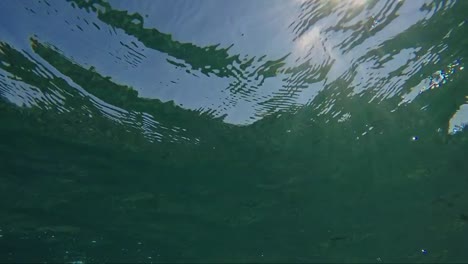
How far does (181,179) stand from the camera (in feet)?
47.3

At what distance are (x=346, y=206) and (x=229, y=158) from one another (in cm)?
706

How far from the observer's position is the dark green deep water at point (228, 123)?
27.4ft

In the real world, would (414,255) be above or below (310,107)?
below

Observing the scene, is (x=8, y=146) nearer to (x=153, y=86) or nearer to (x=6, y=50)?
(x=6, y=50)

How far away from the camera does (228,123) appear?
1151 cm

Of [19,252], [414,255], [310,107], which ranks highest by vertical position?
[310,107]

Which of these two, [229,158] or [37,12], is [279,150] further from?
[37,12]

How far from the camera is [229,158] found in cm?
1349

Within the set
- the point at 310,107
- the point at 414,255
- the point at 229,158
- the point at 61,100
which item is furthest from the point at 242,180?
the point at 414,255

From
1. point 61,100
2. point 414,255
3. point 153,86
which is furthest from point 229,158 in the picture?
point 414,255

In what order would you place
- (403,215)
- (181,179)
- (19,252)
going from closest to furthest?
(181,179)
(403,215)
(19,252)

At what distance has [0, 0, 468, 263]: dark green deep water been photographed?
8.34m

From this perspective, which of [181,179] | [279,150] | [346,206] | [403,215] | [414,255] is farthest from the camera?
[414,255]

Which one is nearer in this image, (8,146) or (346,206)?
(8,146)
